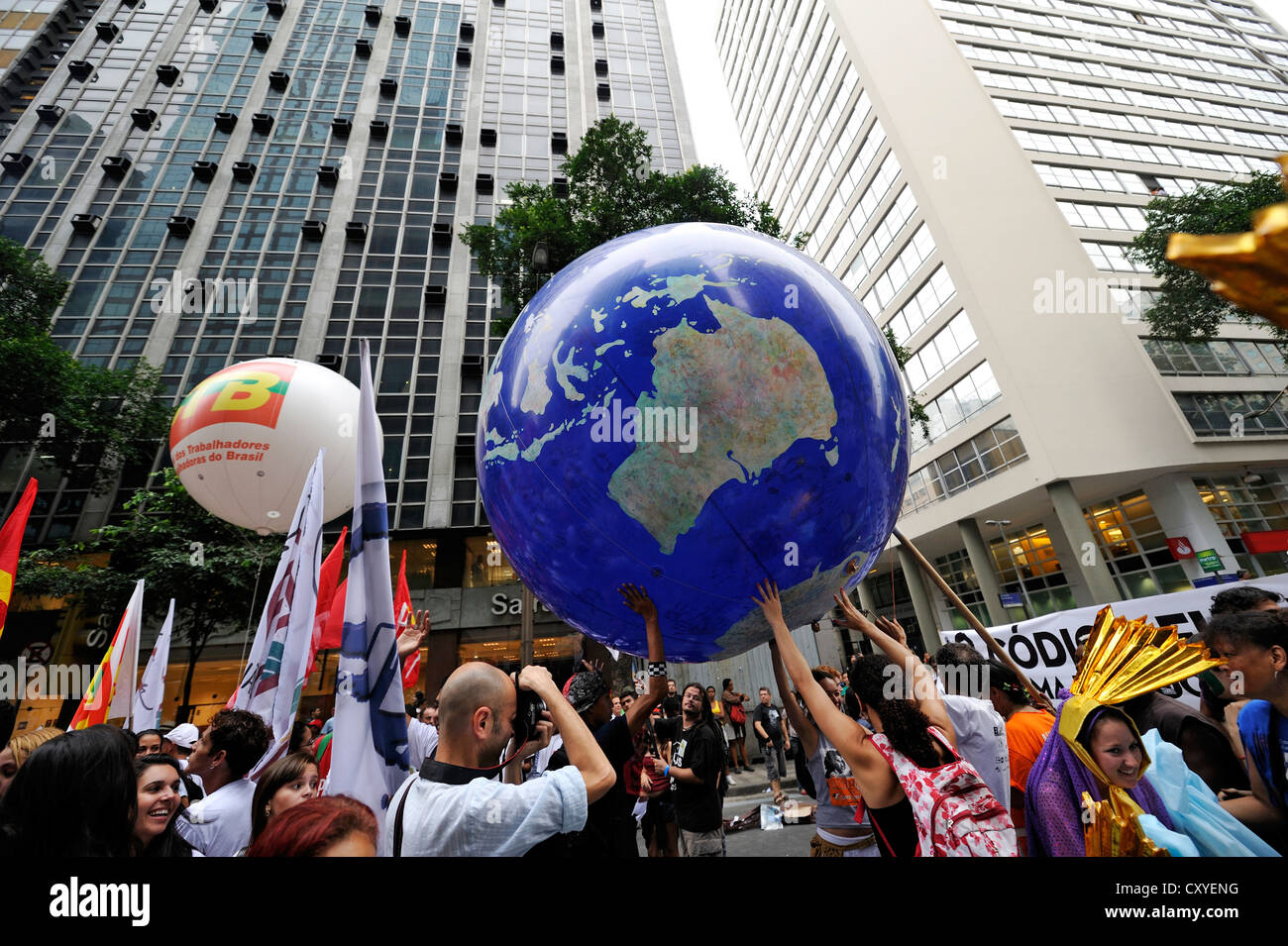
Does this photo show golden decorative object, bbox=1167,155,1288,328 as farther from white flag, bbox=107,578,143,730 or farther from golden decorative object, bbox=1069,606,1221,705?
white flag, bbox=107,578,143,730

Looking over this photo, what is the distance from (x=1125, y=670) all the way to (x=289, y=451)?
22.5 feet

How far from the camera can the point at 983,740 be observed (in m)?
2.62

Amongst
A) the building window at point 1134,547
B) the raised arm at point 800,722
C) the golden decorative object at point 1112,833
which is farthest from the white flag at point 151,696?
the building window at point 1134,547

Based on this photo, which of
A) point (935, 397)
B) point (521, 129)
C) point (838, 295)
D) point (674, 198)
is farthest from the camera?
point (521, 129)

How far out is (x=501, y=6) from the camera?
3219 cm

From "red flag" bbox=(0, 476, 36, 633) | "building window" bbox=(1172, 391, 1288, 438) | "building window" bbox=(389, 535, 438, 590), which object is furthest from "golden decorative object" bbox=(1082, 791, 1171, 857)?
"building window" bbox=(1172, 391, 1288, 438)

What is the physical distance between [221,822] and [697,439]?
10.6 ft

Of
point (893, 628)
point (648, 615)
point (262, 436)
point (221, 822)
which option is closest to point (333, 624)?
point (262, 436)

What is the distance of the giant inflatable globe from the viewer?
1.92m

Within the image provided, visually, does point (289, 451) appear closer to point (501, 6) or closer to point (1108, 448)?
point (1108, 448)

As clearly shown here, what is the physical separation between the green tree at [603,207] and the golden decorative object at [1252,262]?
43.7 ft

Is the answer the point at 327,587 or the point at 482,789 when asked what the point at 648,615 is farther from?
the point at 327,587
